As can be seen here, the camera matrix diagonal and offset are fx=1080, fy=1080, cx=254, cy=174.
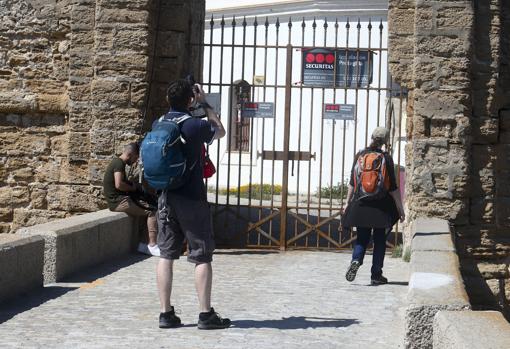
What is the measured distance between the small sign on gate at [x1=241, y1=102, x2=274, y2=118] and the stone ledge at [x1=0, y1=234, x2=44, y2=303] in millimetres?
4174

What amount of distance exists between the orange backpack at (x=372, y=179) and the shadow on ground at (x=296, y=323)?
6.79ft

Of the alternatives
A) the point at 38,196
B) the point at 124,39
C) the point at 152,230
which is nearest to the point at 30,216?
the point at 38,196

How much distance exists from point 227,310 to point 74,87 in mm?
4504

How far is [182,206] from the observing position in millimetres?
6797

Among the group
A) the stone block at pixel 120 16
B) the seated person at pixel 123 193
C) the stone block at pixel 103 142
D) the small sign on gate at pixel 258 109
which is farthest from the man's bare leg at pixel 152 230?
the stone block at pixel 120 16

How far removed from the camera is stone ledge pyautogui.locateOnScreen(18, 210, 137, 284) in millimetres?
8547

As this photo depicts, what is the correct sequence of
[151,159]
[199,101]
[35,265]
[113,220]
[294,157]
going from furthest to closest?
[294,157], [113,220], [35,265], [199,101], [151,159]

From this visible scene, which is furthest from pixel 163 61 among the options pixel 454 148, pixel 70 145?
pixel 454 148

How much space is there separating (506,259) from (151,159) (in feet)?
18.0

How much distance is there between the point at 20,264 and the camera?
7.83 metres

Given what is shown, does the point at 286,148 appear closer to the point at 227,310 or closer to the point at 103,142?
the point at 103,142

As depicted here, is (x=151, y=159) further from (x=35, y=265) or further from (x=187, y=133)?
(x=35, y=265)

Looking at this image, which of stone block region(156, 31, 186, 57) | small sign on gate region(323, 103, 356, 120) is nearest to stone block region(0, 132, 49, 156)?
stone block region(156, 31, 186, 57)

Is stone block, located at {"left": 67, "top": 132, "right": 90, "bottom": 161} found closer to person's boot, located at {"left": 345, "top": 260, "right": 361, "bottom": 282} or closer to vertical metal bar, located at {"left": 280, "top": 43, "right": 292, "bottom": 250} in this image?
vertical metal bar, located at {"left": 280, "top": 43, "right": 292, "bottom": 250}
